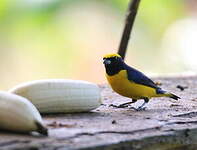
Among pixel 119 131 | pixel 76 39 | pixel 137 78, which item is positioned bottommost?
pixel 119 131

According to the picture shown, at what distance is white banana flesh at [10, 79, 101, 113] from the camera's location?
1921mm

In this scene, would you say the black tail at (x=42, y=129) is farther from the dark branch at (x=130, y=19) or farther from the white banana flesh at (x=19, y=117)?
the dark branch at (x=130, y=19)

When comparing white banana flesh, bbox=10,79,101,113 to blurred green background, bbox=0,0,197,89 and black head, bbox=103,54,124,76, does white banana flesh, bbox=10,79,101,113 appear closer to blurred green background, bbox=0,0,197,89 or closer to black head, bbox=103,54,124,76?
black head, bbox=103,54,124,76

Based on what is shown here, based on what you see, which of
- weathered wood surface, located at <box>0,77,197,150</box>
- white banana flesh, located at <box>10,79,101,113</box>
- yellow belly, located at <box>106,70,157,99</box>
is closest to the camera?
weathered wood surface, located at <box>0,77,197,150</box>

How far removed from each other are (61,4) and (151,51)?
1126mm

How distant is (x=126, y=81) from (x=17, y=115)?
74 centimetres

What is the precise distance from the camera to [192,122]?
1.91 m

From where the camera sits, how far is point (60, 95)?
6.39 feet

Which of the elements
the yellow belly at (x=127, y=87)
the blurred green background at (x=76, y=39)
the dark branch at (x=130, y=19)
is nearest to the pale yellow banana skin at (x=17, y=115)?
the yellow belly at (x=127, y=87)

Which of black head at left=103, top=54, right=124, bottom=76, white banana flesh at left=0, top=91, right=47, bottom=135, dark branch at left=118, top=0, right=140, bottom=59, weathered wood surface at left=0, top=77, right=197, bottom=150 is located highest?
dark branch at left=118, top=0, right=140, bottom=59

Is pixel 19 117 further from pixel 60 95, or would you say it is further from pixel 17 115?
pixel 60 95

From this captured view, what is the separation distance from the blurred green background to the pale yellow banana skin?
3.94 m

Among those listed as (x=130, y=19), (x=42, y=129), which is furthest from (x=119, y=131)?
(x=130, y=19)

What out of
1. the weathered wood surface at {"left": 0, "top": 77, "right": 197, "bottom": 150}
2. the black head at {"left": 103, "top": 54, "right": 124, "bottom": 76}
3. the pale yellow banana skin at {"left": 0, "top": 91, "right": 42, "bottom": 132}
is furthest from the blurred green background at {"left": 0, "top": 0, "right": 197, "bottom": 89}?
the pale yellow banana skin at {"left": 0, "top": 91, "right": 42, "bottom": 132}
